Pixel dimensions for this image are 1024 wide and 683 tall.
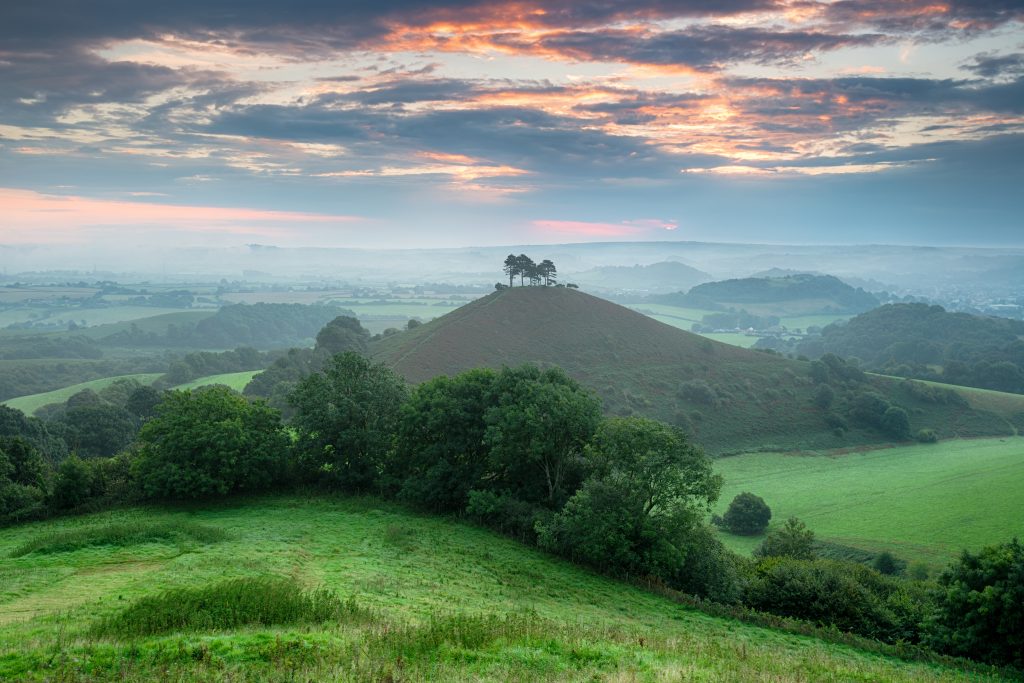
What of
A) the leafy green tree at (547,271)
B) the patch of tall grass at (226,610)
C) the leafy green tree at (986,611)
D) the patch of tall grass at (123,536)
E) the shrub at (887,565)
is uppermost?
the leafy green tree at (547,271)

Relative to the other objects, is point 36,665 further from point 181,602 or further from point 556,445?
point 556,445

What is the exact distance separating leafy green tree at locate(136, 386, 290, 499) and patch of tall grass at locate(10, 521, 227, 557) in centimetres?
770

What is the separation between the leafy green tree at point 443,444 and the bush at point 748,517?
37.7 meters

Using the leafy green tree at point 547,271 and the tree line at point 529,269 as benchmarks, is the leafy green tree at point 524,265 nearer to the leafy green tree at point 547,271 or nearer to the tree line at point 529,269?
the tree line at point 529,269

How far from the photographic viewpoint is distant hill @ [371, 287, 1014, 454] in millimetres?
108812

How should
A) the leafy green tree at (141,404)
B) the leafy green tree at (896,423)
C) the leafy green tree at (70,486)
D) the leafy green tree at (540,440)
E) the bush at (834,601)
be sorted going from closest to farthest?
the bush at (834,601) → the leafy green tree at (70,486) → the leafy green tree at (540,440) → the leafy green tree at (141,404) → the leafy green tree at (896,423)

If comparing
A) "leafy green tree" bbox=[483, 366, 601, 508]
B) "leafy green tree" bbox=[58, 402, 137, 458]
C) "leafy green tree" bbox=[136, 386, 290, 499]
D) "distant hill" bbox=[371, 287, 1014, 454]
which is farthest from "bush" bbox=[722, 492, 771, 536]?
"leafy green tree" bbox=[58, 402, 137, 458]

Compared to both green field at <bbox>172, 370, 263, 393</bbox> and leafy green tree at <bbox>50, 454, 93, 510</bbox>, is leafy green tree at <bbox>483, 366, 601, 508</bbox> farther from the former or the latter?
green field at <bbox>172, 370, 263, 393</bbox>

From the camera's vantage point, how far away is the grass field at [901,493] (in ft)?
203

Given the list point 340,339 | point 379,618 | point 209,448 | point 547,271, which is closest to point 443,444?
point 209,448

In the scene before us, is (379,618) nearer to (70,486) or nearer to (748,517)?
(70,486)

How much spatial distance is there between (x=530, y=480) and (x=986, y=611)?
26.7m

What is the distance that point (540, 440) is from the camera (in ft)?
139

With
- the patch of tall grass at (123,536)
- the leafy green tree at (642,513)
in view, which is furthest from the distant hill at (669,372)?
the patch of tall grass at (123,536)
